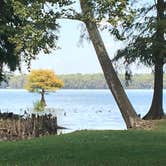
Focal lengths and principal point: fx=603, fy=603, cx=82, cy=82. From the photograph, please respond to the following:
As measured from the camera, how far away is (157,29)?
3234 centimetres

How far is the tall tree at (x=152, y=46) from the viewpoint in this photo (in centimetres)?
3231

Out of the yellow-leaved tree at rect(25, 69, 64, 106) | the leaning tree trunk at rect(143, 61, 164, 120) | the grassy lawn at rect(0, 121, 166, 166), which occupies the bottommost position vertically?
the grassy lawn at rect(0, 121, 166, 166)

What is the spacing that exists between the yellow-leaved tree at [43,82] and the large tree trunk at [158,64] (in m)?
62.5

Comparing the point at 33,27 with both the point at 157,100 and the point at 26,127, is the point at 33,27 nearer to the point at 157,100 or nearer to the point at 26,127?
the point at 26,127

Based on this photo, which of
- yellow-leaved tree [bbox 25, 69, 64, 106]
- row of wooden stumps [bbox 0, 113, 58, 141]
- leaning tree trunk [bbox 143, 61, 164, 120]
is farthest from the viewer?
yellow-leaved tree [bbox 25, 69, 64, 106]

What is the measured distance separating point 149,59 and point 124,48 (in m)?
2.13

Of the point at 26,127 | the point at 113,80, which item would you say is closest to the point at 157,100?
the point at 113,80

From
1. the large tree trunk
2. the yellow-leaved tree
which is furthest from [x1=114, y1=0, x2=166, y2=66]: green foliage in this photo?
the yellow-leaved tree

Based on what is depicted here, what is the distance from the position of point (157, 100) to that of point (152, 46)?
5.13 meters

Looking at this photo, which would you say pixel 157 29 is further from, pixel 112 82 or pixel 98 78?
pixel 98 78

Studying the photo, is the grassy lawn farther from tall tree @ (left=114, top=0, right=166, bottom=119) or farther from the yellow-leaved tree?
the yellow-leaved tree

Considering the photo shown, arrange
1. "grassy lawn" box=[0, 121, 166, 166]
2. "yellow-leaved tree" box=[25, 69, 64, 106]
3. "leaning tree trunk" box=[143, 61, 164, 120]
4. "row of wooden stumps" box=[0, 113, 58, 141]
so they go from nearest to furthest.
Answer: "grassy lawn" box=[0, 121, 166, 166] → "row of wooden stumps" box=[0, 113, 58, 141] → "leaning tree trunk" box=[143, 61, 164, 120] → "yellow-leaved tree" box=[25, 69, 64, 106]

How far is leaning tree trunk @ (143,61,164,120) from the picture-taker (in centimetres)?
3594

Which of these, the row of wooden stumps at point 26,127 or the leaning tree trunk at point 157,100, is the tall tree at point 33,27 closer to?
the row of wooden stumps at point 26,127
